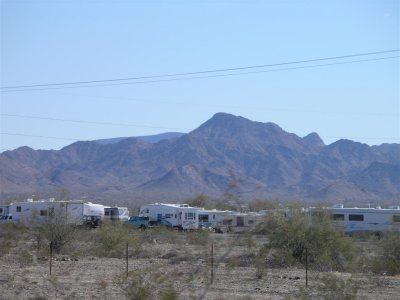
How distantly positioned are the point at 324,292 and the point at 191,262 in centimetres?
1428

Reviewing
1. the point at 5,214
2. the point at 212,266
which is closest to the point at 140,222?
the point at 5,214

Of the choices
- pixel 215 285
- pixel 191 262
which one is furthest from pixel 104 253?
pixel 215 285

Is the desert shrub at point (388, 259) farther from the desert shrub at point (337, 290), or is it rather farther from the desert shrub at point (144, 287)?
the desert shrub at point (144, 287)

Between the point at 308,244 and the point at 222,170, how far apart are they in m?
83.8

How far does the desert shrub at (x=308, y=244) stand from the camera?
33.9 meters

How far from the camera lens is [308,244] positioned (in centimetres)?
3469

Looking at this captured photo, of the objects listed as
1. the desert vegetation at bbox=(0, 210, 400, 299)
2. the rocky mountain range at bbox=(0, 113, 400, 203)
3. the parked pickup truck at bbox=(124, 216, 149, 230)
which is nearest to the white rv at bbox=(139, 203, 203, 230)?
the parked pickup truck at bbox=(124, 216, 149, 230)

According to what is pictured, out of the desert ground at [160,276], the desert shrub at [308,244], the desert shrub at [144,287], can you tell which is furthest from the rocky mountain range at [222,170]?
the desert shrub at [144,287]

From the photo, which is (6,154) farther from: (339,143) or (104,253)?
(104,253)

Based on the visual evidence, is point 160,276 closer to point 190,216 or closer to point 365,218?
point 365,218

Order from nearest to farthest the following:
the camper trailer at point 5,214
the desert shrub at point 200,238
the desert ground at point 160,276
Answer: the desert ground at point 160,276, the desert shrub at point 200,238, the camper trailer at point 5,214

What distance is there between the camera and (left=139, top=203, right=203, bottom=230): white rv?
7331 cm

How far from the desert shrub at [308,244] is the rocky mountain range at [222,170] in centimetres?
8566

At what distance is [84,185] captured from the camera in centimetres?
17725
